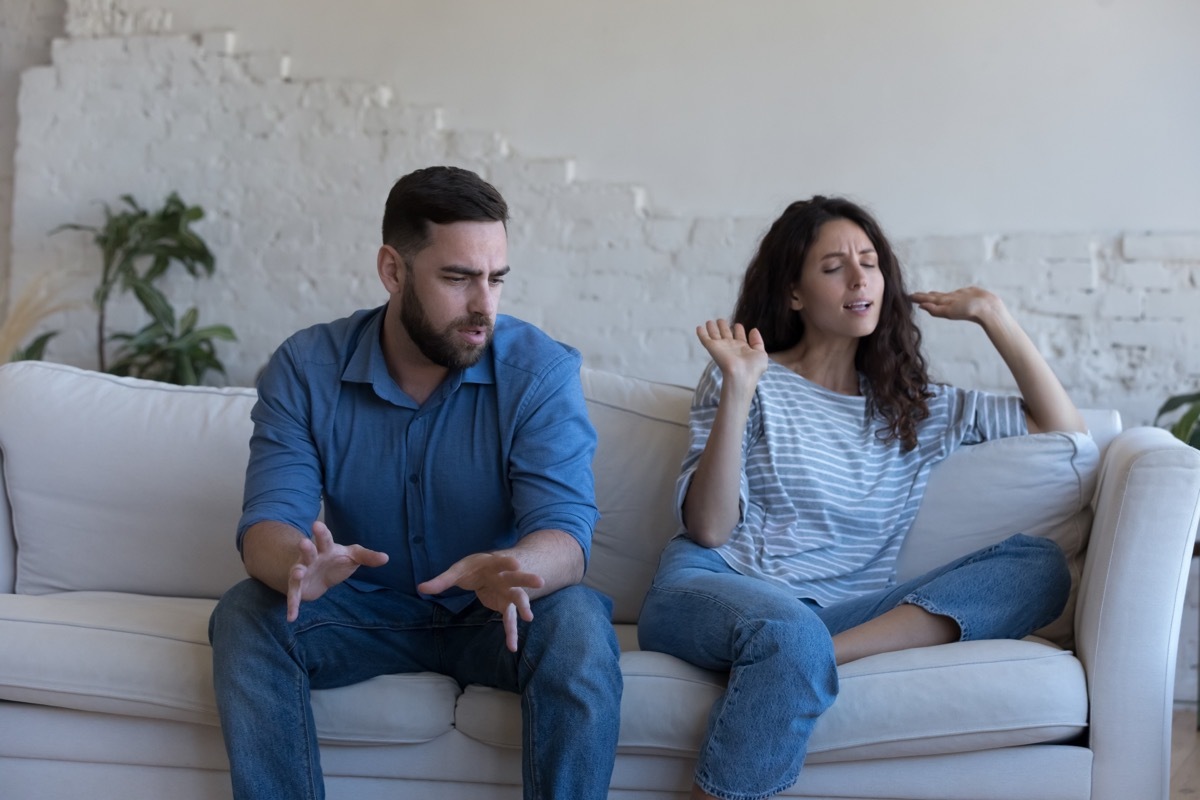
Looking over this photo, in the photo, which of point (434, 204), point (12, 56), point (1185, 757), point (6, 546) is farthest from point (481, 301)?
point (12, 56)

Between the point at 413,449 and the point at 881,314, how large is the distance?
3.31ft

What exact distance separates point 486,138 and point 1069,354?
1906 mm

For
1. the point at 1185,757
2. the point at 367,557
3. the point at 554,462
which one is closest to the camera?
the point at 367,557

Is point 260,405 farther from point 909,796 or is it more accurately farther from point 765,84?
point 765,84

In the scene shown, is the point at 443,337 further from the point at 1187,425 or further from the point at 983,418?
the point at 1187,425

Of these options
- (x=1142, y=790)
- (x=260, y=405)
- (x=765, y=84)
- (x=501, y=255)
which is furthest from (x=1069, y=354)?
(x=260, y=405)

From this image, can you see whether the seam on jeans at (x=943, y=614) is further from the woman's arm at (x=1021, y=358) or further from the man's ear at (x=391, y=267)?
the man's ear at (x=391, y=267)

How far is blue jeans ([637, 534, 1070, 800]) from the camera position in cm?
172

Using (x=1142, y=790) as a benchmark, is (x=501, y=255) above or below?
above

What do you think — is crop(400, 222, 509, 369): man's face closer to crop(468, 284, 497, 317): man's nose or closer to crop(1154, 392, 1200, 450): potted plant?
crop(468, 284, 497, 317): man's nose

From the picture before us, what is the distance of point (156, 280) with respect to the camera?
418 cm

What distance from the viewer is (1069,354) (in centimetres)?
340

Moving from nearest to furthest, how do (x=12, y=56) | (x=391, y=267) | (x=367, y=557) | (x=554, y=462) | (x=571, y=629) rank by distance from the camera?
(x=367, y=557)
(x=571, y=629)
(x=554, y=462)
(x=391, y=267)
(x=12, y=56)

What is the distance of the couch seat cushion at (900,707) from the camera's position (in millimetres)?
1798
